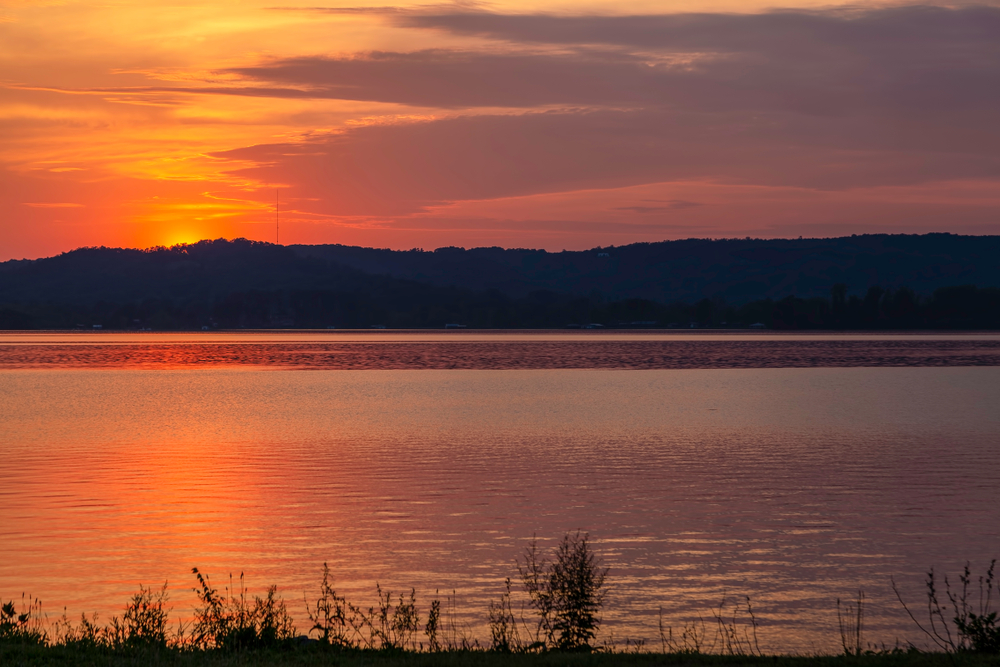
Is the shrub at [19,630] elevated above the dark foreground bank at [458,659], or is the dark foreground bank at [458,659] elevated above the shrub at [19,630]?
the shrub at [19,630]

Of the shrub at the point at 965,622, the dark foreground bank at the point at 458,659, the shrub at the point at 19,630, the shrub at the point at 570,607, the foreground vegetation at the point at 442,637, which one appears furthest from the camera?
the shrub at the point at 570,607

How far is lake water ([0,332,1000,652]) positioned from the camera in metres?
19.1

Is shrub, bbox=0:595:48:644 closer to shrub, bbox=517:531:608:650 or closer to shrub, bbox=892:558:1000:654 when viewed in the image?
shrub, bbox=517:531:608:650

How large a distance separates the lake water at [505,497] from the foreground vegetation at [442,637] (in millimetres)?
538

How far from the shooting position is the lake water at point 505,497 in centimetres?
1908

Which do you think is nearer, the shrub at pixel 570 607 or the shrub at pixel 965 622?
the shrub at pixel 965 622

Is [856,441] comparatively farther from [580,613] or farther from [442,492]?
[580,613]

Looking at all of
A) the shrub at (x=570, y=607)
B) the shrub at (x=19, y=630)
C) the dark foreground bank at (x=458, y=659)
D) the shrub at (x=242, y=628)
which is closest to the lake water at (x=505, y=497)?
the shrub at (x=570, y=607)

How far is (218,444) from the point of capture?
141 ft

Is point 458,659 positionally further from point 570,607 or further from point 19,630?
point 19,630

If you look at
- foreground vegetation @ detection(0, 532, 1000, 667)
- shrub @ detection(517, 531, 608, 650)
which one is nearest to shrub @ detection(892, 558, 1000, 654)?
foreground vegetation @ detection(0, 532, 1000, 667)

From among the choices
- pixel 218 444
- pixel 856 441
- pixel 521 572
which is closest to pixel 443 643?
pixel 521 572

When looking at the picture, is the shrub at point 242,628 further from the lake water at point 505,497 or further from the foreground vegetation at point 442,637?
the lake water at point 505,497

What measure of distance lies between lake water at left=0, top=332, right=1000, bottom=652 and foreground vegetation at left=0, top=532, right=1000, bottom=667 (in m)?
0.54
